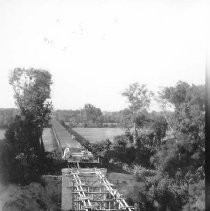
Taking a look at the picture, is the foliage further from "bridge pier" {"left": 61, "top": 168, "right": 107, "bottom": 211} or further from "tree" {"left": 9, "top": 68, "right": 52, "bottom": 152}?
"bridge pier" {"left": 61, "top": 168, "right": 107, "bottom": 211}

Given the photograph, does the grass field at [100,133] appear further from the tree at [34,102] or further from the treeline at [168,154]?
the tree at [34,102]

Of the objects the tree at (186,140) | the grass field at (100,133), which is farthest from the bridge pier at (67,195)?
the grass field at (100,133)

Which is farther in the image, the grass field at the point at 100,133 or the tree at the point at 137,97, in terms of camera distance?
the grass field at the point at 100,133

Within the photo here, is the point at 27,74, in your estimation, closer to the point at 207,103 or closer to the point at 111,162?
the point at 111,162

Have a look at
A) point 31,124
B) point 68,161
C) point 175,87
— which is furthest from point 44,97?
point 175,87

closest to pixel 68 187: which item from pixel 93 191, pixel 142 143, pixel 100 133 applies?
pixel 93 191

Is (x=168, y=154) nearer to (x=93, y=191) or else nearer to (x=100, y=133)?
(x=100, y=133)

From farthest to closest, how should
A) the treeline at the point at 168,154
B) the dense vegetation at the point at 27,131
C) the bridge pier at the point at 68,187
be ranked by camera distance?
the treeline at the point at 168,154
the dense vegetation at the point at 27,131
the bridge pier at the point at 68,187
